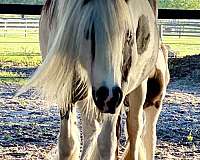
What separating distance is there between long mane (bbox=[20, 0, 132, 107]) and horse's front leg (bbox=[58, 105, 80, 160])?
31cm

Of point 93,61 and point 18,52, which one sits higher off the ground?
point 93,61

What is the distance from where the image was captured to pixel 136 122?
3.46 m

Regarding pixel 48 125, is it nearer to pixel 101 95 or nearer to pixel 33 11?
pixel 33 11

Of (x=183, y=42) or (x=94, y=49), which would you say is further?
(x=183, y=42)

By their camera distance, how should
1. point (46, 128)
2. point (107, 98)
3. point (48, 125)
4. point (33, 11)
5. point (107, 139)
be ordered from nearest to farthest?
point (107, 98) → point (107, 139) → point (33, 11) → point (46, 128) → point (48, 125)

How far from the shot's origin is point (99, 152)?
2.79m

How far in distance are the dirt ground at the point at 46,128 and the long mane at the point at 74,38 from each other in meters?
1.13

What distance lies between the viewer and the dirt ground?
14.7 ft

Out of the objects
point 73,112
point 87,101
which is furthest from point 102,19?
point 73,112

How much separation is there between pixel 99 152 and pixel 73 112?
0.24 m

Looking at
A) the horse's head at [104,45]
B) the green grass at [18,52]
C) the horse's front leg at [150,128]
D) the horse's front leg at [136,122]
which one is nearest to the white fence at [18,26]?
the green grass at [18,52]

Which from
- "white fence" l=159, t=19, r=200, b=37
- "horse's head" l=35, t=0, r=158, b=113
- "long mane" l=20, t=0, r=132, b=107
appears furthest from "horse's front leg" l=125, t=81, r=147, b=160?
"white fence" l=159, t=19, r=200, b=37

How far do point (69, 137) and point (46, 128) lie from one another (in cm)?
246

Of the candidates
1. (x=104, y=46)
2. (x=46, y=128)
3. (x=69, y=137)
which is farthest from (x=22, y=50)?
(x=104, y=46)
